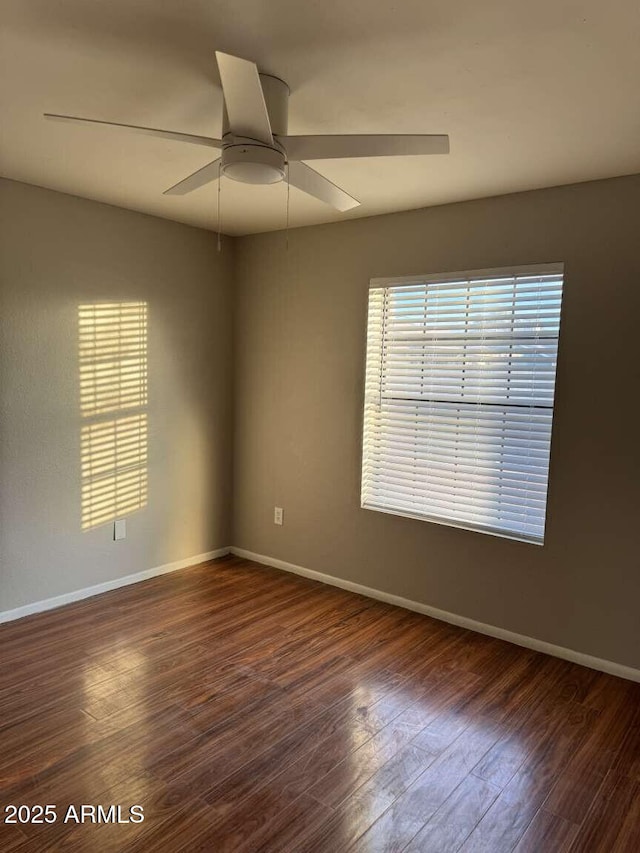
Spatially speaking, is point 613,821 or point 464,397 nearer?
point 613,821

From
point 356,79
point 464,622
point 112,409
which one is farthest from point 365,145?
point 464,622

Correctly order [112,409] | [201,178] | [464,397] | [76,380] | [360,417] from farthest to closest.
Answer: [360,417], [112,409], [76,380], [464,397], [201,178]

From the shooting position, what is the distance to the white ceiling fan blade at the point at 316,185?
6.61 feet

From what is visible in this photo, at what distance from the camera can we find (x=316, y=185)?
214 cm

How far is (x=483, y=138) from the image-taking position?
2.28m

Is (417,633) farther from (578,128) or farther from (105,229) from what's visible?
(105,229)

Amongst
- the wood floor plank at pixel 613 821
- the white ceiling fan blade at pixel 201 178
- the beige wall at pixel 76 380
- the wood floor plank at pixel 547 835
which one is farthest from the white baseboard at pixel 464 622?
the white ceiling fan blade at pixel 201 178

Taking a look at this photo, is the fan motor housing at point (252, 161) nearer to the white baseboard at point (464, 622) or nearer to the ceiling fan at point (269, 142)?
the ceiling fan at point (269, 142)

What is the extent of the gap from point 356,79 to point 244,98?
1.65ft

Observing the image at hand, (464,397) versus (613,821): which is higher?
(464,397)

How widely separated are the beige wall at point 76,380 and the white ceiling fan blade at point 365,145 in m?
1.95

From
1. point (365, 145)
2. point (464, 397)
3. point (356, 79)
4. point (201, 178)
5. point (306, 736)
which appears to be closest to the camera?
point (365, 145)

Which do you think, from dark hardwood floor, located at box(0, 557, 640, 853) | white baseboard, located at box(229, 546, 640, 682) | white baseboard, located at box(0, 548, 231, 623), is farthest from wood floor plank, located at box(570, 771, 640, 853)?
white baseboard, located at box(0, 548, 231, 623)

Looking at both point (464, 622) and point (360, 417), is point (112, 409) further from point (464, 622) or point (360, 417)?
point (464, 622)
